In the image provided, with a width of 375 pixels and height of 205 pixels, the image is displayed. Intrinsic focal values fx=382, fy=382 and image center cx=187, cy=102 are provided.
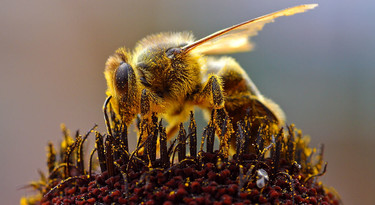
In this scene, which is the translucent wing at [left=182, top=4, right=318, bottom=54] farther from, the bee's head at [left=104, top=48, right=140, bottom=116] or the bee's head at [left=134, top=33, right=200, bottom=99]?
the bee's head at [left=104, top=48, right=140, bottom=116]

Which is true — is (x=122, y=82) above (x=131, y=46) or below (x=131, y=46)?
below

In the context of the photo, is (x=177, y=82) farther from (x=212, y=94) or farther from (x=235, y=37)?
(x=235, y=37)

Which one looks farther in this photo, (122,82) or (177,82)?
(177,82)

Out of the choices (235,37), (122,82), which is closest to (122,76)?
(122,82)

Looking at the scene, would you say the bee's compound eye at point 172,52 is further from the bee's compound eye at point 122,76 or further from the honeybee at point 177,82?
the bee's compound eye at point 122,76

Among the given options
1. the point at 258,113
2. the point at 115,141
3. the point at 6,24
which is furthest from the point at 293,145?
the point at 6,24

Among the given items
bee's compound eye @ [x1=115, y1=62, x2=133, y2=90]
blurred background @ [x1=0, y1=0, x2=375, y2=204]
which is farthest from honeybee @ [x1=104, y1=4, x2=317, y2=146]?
blurred background @ [x1=0, y1=0, x2=375, y2=204]

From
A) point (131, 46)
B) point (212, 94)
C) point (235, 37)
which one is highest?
point (131, 46)

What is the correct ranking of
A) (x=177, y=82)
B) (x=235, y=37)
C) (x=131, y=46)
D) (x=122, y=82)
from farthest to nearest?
(x=131, y=46) < (x=235, y=37) < (x=177, y=82) < (x=122, y=82)
